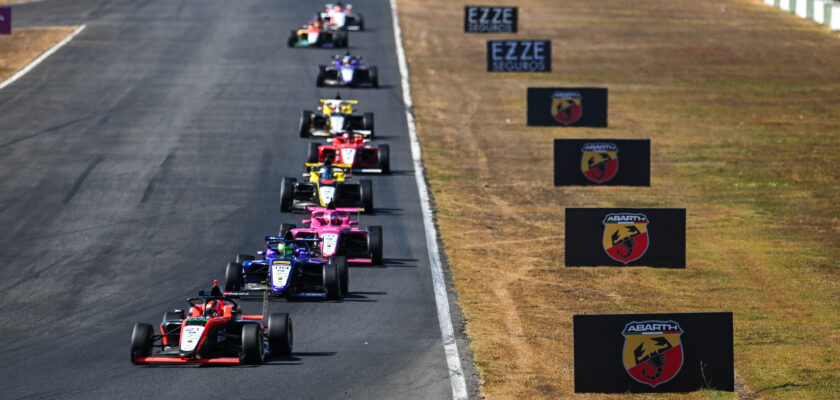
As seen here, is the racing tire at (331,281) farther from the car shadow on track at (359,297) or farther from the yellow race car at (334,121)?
the yellow race car at (334,121)

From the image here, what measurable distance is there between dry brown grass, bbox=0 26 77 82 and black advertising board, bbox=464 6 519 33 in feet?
61.7

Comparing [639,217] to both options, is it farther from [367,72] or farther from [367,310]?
[367,72]

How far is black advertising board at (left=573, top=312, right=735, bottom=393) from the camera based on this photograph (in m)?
16.2

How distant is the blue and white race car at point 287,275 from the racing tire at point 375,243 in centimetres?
176

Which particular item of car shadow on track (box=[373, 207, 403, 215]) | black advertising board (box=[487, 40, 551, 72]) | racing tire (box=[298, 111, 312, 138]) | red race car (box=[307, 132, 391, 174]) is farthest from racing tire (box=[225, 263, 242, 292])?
black advertising board (box=[487, 40, 551, 72])

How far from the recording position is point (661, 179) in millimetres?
38844

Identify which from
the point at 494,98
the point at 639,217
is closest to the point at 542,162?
the point at 494,98

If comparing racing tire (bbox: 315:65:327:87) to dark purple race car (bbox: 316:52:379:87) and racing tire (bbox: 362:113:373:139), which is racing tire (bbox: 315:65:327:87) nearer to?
dark purple race car (bbox: 316:52:379:87)

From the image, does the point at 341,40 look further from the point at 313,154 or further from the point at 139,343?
the point at 139,343

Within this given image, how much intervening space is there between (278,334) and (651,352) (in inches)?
235

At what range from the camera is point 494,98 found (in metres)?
51.9

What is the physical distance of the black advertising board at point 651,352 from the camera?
16234 millimetres

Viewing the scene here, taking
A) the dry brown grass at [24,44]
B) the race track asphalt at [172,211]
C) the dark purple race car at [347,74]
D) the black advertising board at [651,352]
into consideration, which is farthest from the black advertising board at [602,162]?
the dry brown grass at [24,44]

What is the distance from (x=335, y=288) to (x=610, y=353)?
788cm
